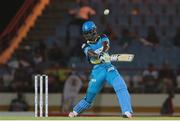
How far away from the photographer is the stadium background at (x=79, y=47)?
838 inches

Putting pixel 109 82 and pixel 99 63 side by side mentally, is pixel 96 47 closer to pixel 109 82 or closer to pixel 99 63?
pixel 99 63

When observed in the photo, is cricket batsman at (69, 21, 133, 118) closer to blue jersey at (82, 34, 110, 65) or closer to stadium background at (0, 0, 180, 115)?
blue jersey at (82, 34, 110, 65)

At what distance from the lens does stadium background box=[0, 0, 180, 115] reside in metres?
21.3

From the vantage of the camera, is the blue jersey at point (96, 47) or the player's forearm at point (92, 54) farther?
the blue jersey at point (96, 47)

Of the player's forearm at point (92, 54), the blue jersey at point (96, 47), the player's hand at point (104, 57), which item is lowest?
the player's hand at point (104, 57)

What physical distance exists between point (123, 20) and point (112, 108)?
4.00m

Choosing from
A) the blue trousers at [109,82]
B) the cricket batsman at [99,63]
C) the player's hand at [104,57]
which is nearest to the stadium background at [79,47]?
the blue trousers at [109,82]

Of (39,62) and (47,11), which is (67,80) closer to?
(39,62)

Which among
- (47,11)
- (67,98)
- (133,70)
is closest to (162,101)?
(133,70)

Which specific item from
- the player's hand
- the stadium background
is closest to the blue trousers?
the player's hand

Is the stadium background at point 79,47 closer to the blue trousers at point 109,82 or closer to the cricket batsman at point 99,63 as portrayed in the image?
the blue trousers at point 109,82

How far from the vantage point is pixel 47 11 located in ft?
82.7

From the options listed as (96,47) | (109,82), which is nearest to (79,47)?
(96,47)

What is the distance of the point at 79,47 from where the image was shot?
2272cm
